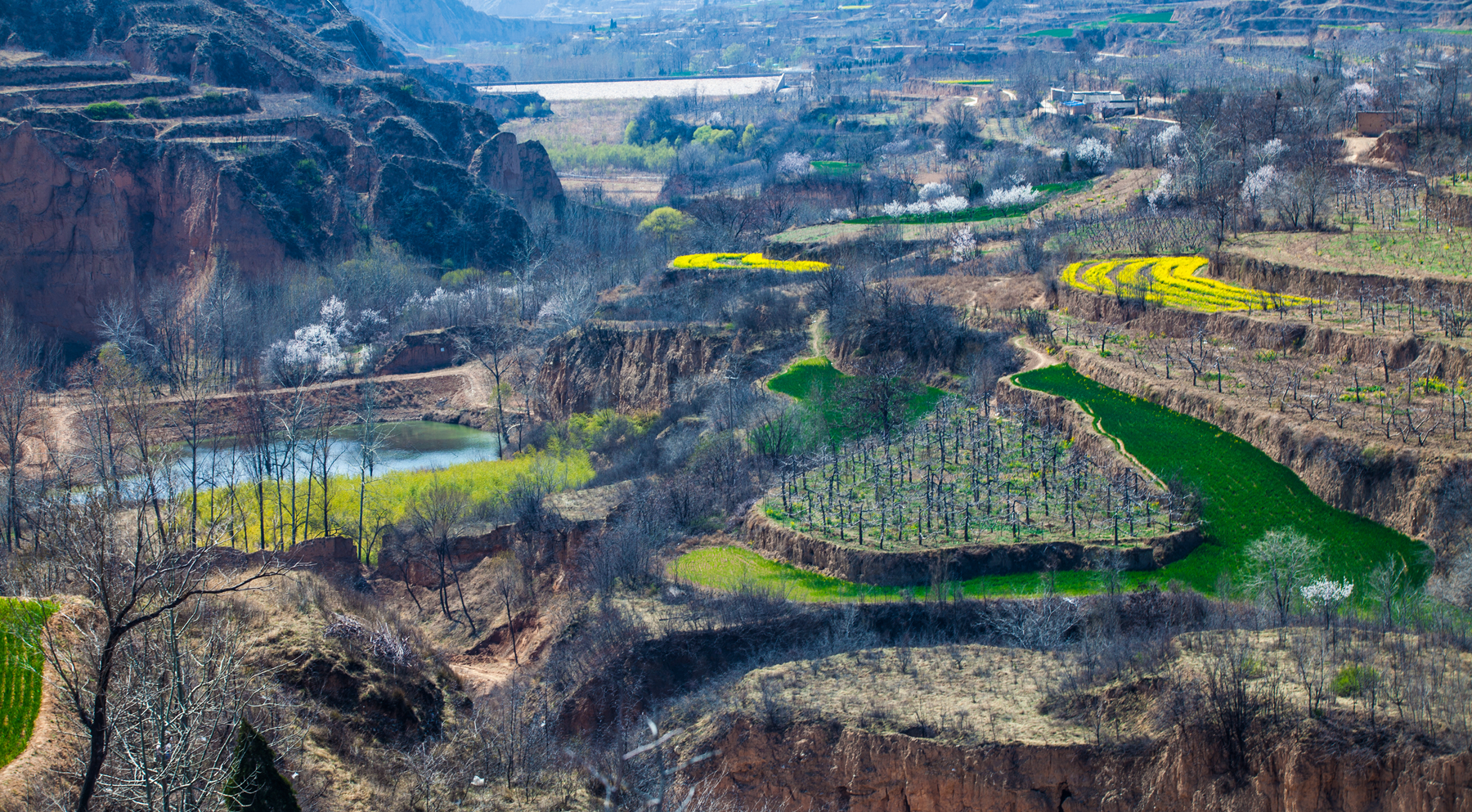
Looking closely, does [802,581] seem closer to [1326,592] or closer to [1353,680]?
[1326,592]

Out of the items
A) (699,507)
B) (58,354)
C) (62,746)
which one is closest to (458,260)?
(58,354)

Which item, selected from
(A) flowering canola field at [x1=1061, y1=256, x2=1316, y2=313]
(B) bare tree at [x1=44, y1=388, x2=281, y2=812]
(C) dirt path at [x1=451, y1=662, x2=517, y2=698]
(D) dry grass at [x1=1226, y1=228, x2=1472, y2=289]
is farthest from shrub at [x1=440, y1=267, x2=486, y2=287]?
(B) bare tree at [x1=44, y1=388, x2=281, y2=812]

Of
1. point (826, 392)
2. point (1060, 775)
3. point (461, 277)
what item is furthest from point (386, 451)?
point (1060, 775)

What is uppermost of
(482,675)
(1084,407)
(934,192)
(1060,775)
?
(934,192)

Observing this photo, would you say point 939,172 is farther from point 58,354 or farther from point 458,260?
point 58,354

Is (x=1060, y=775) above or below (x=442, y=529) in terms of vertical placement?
above

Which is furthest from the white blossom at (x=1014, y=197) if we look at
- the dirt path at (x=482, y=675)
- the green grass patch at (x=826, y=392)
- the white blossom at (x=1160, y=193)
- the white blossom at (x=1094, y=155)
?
the dirt path at (x=482, y=675)
